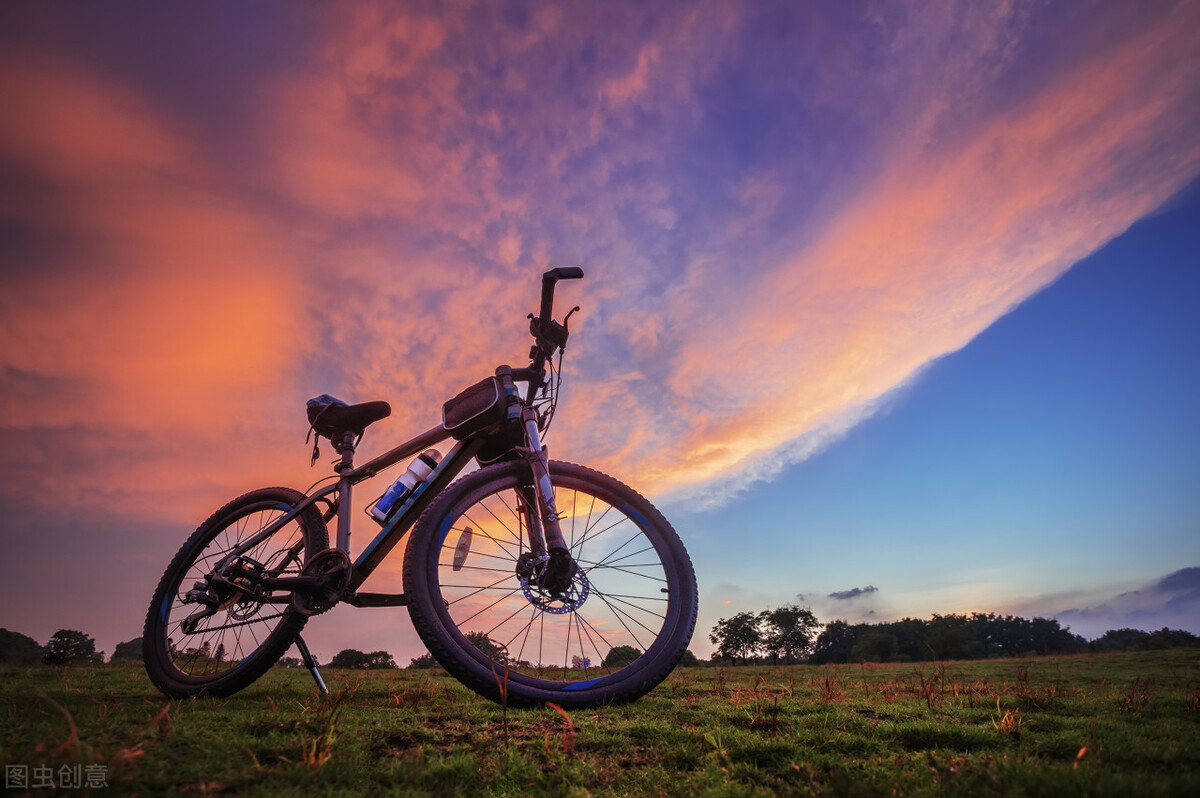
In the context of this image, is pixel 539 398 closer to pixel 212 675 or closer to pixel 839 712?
pixel 839 712

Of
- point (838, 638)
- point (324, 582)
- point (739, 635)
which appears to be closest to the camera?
point (324, 582)

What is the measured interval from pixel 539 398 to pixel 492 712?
2.33 metres

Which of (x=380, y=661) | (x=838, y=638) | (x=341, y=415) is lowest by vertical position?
(x=838, y=638)

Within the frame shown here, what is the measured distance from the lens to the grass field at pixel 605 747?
6.54 ft

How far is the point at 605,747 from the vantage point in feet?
9.37

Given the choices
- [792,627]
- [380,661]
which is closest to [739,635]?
[792,627]

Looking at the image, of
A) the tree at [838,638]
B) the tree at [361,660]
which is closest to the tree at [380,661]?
the tree at [361,660]

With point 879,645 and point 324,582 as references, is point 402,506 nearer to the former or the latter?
point 324,582

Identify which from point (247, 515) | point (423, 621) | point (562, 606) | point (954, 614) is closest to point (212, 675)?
point (247, 515)

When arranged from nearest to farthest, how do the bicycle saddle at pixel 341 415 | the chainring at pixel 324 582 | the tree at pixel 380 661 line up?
the chainring at pixel 324 582 < the bicycle saddle at pixel 341 415 < the tree at pixel 380 661

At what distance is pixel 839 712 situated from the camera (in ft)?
12.7

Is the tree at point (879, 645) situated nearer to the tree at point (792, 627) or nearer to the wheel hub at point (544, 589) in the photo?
the tree at point (792, 627)

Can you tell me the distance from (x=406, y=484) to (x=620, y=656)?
219 cm

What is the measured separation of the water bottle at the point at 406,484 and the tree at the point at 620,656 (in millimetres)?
2033
